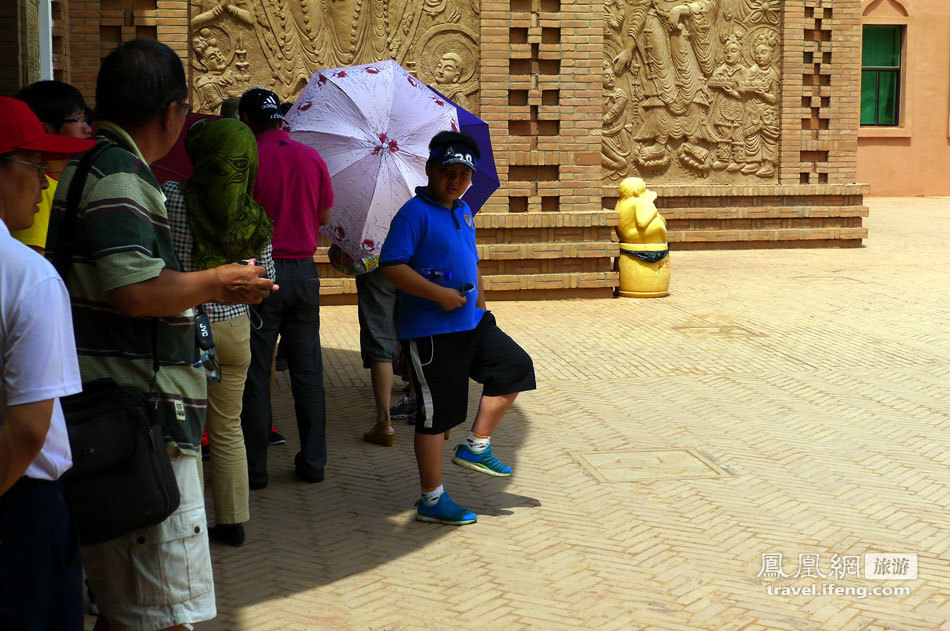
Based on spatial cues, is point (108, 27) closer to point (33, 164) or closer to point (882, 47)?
point (33, 164)

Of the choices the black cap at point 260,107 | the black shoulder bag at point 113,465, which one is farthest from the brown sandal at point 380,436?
the black shoulder bag at point 113,465

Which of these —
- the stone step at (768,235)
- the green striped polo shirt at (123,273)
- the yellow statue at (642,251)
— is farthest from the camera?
the stone step at (768,235)

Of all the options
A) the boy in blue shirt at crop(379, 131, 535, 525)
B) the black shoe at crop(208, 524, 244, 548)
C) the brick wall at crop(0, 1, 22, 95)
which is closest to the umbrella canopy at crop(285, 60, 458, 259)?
the boy in blue shirt at crop(379, 131, 535, 525)

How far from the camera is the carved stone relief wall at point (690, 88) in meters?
17.2

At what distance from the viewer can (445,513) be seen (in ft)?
16.2

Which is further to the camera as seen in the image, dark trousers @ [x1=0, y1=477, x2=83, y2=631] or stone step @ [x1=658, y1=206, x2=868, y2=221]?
stone step @ [x1=658, y1=206, x2=868, y2=221]

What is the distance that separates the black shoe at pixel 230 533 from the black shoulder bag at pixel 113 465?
1941mm

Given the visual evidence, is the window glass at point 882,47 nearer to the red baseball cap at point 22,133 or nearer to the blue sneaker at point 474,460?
the blue sneaker at point 474,460

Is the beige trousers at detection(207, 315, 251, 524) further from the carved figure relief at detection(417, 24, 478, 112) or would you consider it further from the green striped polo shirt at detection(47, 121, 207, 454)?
the carved figure relief at detection(417, 24, 478, 112)

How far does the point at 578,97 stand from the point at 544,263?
2050 millimetres

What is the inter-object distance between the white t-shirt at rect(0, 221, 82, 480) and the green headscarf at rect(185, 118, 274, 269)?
1.53 metres

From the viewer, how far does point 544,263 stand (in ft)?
40.9

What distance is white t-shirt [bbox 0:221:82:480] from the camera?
2.18 m

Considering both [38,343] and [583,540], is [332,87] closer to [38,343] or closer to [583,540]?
[583,540]
